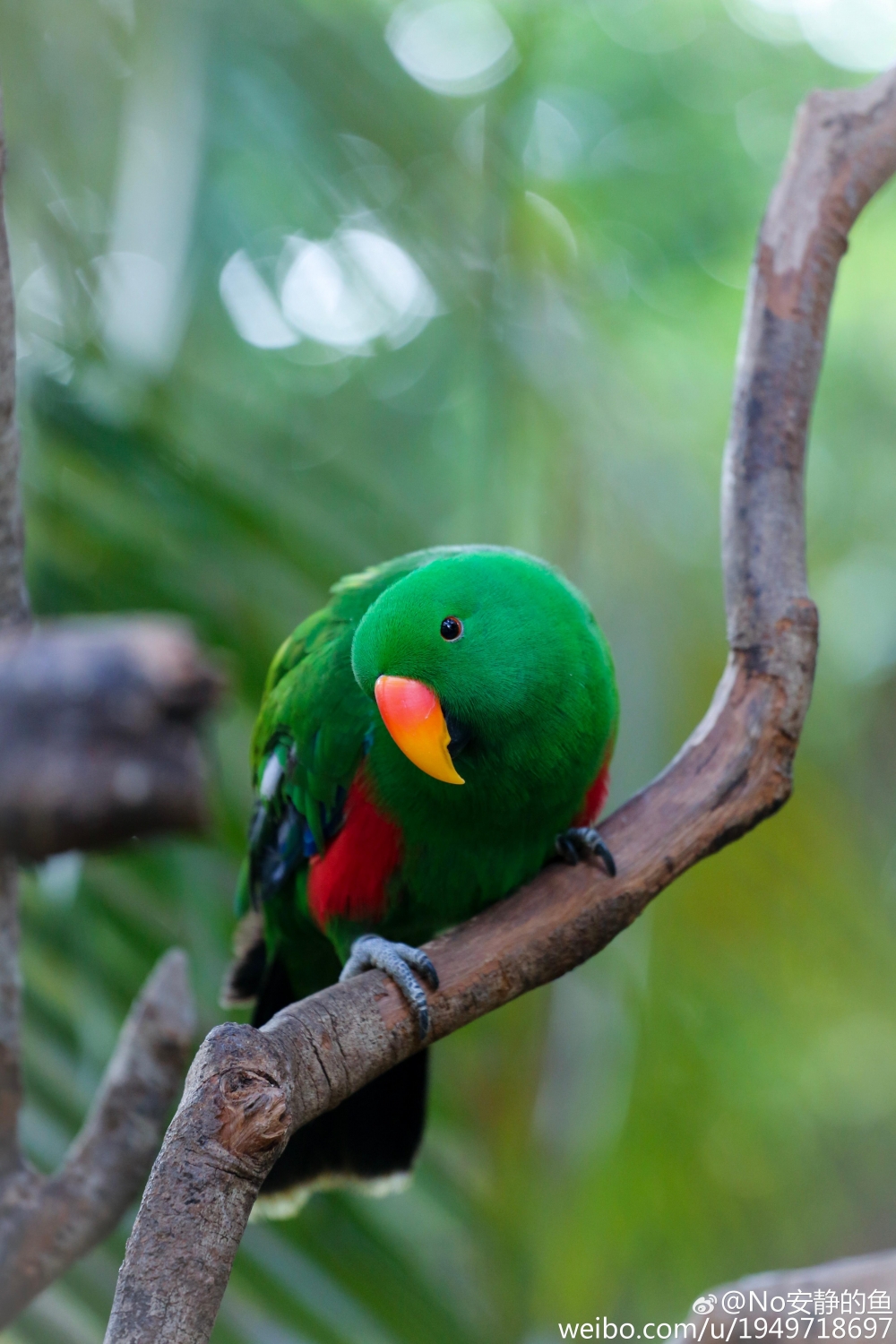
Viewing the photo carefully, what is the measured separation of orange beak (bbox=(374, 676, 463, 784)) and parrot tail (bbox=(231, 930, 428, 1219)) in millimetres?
713

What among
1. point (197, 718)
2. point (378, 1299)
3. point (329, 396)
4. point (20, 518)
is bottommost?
point (378, 1299)

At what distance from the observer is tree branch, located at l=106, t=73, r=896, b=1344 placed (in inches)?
46.5

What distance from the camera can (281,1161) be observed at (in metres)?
2.00

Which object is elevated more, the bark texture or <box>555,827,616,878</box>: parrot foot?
Answer: <box>555,827,616,878</box>: parrot foot

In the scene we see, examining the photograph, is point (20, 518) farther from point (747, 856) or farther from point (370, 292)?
point (747, 856)

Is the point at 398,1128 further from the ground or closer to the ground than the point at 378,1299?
further from the ground

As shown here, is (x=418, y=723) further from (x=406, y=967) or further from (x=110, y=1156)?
(x=110, y=1156)

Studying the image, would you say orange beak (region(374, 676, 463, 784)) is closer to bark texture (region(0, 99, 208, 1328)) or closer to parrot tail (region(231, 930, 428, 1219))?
parrot tail (region(231, 930, 428, 1219))

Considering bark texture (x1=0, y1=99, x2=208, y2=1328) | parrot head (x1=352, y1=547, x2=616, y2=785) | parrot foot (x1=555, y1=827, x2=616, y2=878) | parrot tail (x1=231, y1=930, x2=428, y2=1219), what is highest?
parrot head (x1=352, y1=547, x2=616, y2=785)

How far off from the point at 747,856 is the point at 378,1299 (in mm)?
1295

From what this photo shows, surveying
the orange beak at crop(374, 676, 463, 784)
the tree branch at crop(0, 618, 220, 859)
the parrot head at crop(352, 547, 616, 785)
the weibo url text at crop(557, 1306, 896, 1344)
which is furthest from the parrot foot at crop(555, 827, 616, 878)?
the tree branch at crop(0, 618, 220, 859)

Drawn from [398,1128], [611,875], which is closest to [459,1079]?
[398,1128]

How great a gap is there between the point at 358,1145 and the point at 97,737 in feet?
5.60

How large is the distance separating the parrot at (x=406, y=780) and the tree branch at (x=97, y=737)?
1036 mm
